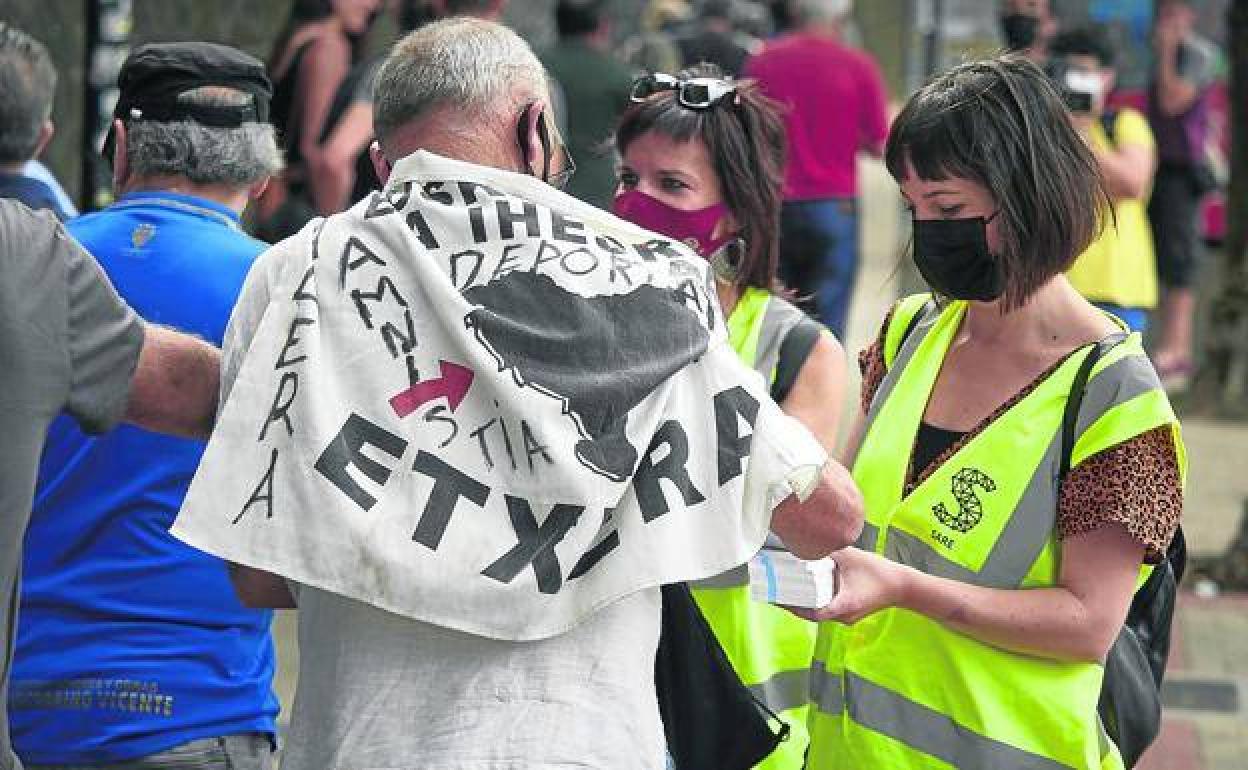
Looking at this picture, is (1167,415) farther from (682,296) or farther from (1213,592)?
(1213,592)

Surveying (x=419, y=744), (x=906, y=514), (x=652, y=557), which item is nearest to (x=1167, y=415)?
(x=906, y=514)

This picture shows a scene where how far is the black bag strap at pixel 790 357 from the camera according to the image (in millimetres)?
3773

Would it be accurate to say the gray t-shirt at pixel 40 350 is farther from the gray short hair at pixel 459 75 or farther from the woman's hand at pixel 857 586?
the woman's hand at pixel 857 586

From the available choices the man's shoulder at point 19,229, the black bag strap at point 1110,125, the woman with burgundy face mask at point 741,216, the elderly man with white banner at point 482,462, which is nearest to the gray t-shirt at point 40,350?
the man's shoulder at point 19,229

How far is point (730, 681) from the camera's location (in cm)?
299

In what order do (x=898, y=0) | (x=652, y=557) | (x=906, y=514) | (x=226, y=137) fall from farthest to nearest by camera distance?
(x=898, y=0)
(x=226, y=137)
(x=906, y=514)
(x=652, y=557)

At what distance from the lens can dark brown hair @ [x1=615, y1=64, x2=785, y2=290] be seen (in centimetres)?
398

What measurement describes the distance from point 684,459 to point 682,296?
0.20m

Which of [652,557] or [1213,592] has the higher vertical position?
[652,557]

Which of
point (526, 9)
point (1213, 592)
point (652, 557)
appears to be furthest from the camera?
point (526, 9)

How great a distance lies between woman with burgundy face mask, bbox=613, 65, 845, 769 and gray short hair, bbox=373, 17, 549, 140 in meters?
1.15

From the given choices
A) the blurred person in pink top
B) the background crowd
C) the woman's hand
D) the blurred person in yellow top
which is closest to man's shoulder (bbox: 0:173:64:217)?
the background crowd

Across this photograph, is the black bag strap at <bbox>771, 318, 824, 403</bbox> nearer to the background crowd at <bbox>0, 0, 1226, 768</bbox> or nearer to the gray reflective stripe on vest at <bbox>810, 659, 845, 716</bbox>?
the background crowd at <bbox>0, 0, 1226, 768</bbox>

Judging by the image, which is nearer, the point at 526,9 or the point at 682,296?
the point at 682,296
